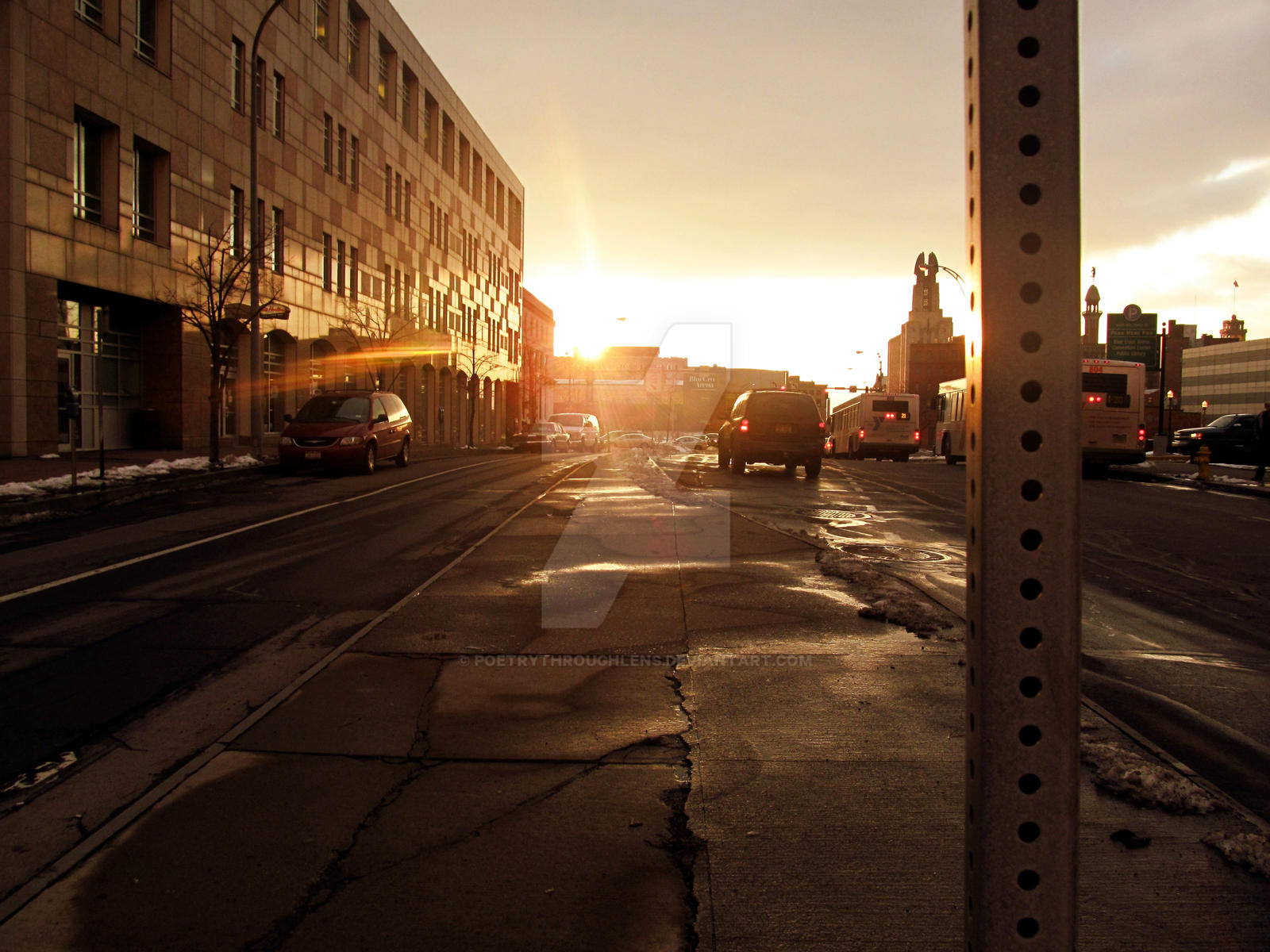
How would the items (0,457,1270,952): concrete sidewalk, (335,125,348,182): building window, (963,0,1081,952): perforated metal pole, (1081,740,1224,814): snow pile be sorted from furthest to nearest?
(335,125,348,182): building window
(1081,740,1224,814): snow pile
(0,457,1270,952): concrete sidewalk
(963,0,1081,952): perforated metal pole

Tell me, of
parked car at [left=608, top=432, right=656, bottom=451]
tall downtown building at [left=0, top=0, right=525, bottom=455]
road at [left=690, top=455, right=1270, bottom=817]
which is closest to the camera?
road at [left=690, top=455, right=1270, bottom=817]

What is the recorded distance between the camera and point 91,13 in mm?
22688

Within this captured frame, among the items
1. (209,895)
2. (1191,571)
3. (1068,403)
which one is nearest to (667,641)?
(209,895)

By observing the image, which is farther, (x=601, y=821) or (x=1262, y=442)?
(x=1262, y=442)

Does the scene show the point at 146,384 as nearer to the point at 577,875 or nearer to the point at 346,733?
the point at 346,733

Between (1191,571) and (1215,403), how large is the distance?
14517 cm

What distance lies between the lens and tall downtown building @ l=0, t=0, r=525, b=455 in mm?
20594

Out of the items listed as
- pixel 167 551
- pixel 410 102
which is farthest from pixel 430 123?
pixel 167 551

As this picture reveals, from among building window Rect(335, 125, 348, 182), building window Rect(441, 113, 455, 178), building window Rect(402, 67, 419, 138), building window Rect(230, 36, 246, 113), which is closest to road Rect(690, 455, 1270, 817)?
building window Rect(230, 36, 246, 113)

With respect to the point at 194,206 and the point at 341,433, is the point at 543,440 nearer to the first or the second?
the point at 194,206

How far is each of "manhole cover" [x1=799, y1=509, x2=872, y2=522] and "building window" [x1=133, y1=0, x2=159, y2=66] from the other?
2233cm

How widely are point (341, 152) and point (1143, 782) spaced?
40.9m

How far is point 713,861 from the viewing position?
10.3ft

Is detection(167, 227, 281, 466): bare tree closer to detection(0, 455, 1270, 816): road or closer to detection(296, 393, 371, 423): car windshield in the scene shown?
detection(296, 393, 371, 423): car windshield
